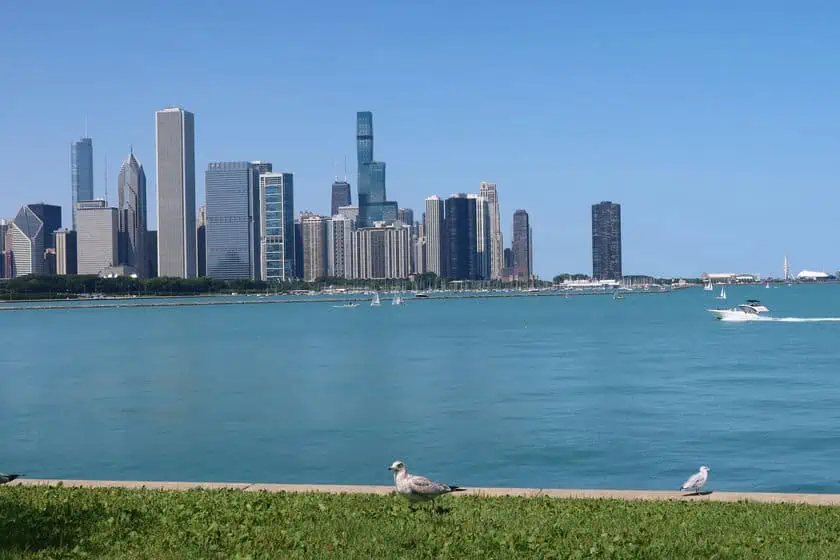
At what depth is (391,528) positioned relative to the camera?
13.8 m

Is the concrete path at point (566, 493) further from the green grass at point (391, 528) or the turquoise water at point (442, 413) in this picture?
the turquoise water at point (442, 413)

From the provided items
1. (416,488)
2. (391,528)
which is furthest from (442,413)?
(391,528)

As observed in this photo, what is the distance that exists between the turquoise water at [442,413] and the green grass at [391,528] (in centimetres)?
1313

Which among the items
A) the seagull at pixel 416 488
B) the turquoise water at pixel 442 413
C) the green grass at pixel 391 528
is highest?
the seagull at pixel 416 488

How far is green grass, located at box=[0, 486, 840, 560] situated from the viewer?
1271 cm

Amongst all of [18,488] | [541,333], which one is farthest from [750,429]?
[541,333]

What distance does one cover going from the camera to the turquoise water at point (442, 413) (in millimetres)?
32188

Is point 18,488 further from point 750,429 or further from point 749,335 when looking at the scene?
point 749,335

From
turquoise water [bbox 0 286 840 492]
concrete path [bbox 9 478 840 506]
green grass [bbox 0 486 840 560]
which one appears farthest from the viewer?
turquoise water [bbox 0 286 840 492]

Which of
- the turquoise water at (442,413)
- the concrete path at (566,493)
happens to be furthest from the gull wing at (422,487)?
the turquoise water at (442,413)

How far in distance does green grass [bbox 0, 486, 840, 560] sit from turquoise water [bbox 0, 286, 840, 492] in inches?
517

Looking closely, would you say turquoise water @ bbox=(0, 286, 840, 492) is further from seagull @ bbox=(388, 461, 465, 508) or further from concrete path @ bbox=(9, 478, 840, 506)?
seagull @ bbox=(388, 461, 465, 508)

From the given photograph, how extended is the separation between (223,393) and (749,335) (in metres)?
68.2

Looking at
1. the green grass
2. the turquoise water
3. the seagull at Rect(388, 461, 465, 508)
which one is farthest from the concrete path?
the turquoise water
